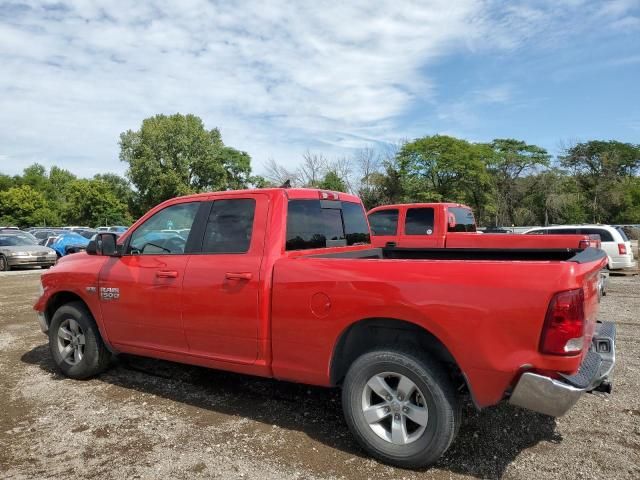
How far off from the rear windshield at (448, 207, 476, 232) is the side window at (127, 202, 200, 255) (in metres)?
7.14

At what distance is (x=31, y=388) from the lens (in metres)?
5.00

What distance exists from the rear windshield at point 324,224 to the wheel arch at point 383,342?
0.94 meters

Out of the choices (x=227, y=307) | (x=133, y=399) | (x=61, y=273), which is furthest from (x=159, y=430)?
(x=61, y=273)

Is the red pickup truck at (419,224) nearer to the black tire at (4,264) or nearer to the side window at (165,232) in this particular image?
the side window at (165,232)

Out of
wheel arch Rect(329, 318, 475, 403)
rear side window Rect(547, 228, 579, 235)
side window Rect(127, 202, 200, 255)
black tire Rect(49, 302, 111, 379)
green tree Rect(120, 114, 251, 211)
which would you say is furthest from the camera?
green tree Rect(120, 114, 251, 211)

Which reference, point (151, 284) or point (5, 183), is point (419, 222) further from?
point (5, 183)

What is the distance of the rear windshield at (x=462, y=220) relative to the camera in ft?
35.3

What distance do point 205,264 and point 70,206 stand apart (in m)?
83.8

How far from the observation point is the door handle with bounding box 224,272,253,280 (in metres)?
3.86

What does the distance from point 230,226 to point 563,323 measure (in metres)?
2.63

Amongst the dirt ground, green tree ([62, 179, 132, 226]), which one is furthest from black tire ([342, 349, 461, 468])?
green tree ([62, 179, 132, 226])

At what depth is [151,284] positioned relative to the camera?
4.46 metres

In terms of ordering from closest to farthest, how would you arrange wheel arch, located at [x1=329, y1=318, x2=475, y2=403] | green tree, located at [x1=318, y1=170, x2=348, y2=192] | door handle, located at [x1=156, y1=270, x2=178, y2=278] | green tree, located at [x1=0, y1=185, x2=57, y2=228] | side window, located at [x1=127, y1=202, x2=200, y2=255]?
1. wheel arch, located at [x1=329, y1=318, x2=475, y2=403]
2. door handle, located at [x1=156, y1=270, x2=178, y2=278]
3. side window, located at [x1=127, y1=202, x2=200, y2=255]
4. green tree, located at [x1=318, y1=170, x2=348, y2=192]
5. green tree, located at [x1=0, y1=185, x2=57, y2=228]

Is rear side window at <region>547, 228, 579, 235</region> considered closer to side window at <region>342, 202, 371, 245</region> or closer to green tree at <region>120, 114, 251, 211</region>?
side window at <region>342, 202, 371, 245</region>
